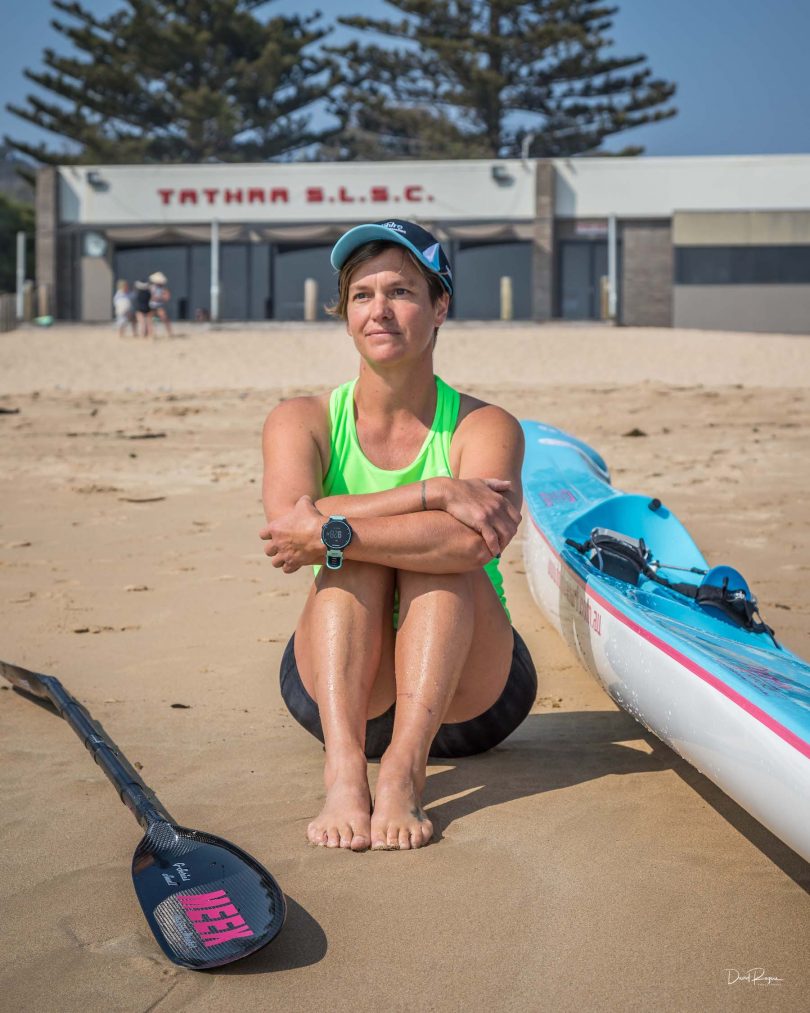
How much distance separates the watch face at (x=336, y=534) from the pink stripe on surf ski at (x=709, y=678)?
78 cm

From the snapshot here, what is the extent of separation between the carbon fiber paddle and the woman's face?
114 centimetres

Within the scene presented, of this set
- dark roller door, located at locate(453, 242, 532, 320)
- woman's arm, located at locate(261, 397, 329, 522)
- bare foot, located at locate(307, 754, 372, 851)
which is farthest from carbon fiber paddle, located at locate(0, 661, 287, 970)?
dark roller door, located at locate(453, 242, 532, 320)

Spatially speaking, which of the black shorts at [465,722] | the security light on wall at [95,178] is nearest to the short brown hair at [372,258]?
the black shorts at [465,722]

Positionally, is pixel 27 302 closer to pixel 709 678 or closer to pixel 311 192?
pixel 311 192

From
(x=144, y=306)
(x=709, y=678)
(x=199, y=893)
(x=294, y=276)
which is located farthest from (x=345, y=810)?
(x=294, y=276)

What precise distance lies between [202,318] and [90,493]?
22076mm

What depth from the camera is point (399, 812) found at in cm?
231

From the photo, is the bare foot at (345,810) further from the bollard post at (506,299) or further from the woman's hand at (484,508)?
the bollard post at (506,299)

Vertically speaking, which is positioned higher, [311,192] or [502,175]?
[502,175]

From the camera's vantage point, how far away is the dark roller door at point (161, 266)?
29.1 meters

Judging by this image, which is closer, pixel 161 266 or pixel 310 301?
pixel 310 301

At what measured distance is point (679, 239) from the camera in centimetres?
2650

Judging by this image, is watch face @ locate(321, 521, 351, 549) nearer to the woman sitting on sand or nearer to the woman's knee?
the woman sitting on sand

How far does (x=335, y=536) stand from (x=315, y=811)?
0.59 m
